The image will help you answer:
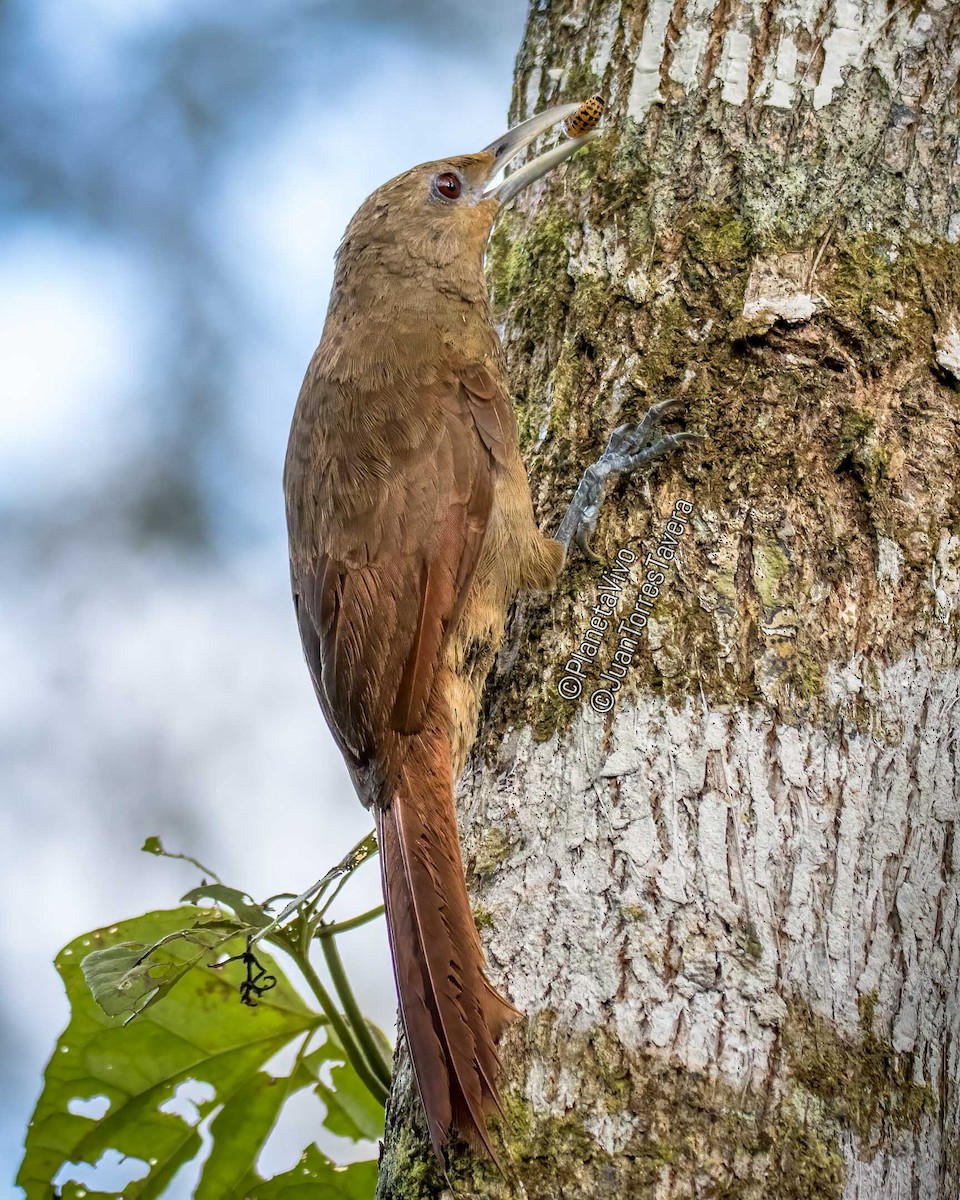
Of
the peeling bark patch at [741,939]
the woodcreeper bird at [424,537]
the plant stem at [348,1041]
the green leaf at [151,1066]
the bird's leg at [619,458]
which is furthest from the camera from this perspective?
the green leaf at [151,1066]

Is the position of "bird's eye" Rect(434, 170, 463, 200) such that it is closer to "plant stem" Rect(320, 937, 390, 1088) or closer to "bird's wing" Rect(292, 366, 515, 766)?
"bird's wing" Rect(292, 366, 515, 766)

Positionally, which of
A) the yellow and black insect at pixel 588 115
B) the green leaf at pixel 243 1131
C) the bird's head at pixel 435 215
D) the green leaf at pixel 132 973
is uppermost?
the bird's head at pixel 435 215

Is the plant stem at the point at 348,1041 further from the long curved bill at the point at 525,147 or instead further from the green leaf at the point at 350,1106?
the long curved bill at the point at 525,147

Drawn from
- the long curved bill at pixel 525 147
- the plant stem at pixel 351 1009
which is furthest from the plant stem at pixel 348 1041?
the long curved bill at pixel 525 147

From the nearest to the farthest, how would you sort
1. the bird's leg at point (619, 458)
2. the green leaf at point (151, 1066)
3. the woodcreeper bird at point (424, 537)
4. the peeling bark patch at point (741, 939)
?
the peeling bark patch at point (741, 939), the woodcreeper bird at point (424, 537), the bird's leg at point (619, 458), the green leaf at point (151, 1066)

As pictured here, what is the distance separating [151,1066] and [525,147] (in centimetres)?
207

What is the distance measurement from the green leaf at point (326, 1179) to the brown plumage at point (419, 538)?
0.76m

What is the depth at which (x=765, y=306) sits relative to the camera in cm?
201

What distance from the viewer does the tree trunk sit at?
152cm

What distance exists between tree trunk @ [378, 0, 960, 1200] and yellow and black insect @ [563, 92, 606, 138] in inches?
1.2

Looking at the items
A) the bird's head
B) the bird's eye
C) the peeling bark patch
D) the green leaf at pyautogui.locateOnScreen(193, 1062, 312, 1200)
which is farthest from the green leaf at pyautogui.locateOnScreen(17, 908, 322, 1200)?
the bird's eye

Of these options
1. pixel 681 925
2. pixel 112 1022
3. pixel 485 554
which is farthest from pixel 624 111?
pixel 112 1022

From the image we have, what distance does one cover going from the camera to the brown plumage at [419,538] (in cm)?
182

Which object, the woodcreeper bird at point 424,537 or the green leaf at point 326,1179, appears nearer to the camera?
the woodcreeper bird at point 424,537
